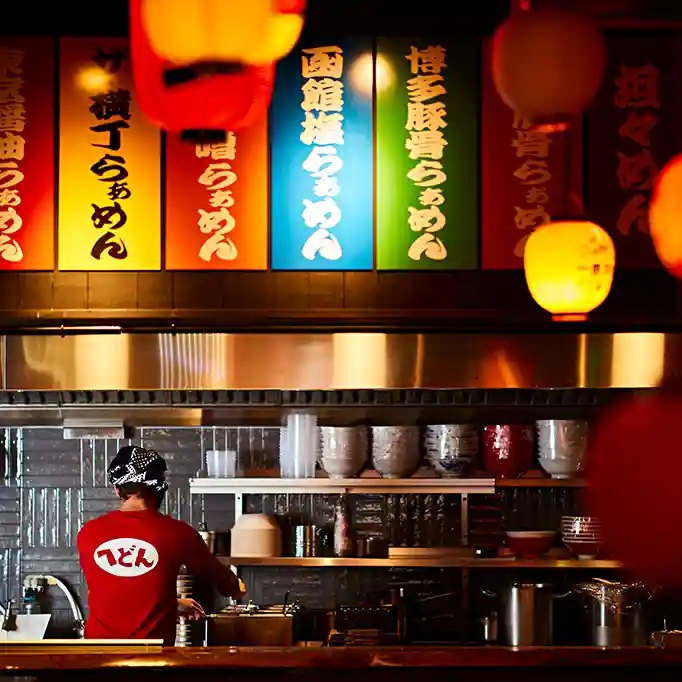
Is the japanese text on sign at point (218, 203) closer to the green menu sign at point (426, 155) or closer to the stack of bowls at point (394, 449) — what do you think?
the green menu sign at point (426, 155)

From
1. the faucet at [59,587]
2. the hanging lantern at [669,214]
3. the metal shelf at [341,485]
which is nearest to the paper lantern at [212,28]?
the hanging lantern at [669,214]

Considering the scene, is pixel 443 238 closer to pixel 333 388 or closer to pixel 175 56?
pixel 333 388

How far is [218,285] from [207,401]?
26.3 inches

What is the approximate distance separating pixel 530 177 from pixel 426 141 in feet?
1.67

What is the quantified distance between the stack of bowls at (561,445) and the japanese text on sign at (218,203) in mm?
1745

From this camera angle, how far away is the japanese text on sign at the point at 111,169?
6.32 metres

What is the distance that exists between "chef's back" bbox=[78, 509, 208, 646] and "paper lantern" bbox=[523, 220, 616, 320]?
5.80 ft

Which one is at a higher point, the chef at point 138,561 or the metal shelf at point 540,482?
the metal shelf at point 540,482

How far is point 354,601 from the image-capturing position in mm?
6961

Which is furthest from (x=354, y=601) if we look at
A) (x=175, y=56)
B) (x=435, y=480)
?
(x=175, y=56)

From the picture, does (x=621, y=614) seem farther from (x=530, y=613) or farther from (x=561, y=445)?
(x=561, y=445)

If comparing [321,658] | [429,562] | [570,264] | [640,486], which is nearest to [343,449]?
[429,562]

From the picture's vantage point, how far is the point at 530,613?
663 centimetres

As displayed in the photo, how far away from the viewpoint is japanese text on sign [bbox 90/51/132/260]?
6.32 meters
